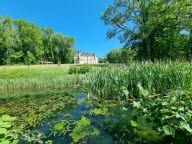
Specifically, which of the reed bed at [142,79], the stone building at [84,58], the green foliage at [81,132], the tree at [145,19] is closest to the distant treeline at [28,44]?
the stone building at [84,58]

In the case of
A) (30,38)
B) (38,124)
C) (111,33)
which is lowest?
(38,124)

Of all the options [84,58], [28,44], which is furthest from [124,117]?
[84,58]

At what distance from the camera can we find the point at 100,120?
3.94 metres

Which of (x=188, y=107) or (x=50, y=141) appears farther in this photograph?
(x=50, y=141)

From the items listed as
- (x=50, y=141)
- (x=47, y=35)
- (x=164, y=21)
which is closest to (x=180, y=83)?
(x=50, y=141)

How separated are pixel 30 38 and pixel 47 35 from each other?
11.4m

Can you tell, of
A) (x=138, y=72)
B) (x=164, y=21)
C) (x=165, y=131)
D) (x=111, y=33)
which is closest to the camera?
(x=165, y=131)

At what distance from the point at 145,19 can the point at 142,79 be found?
610 inches

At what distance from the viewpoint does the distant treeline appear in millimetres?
38062

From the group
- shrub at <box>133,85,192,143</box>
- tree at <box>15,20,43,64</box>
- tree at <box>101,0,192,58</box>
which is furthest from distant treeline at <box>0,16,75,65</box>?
shrub at <box>133,85,192,143</box>

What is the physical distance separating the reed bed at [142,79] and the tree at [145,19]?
12305mm

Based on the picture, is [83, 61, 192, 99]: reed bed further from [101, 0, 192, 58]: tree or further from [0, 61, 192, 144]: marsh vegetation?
[101, 0, 192, 58]: tree

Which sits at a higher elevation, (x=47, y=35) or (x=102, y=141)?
(x=47, y=35)

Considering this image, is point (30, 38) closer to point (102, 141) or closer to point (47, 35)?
point (47, 35)
